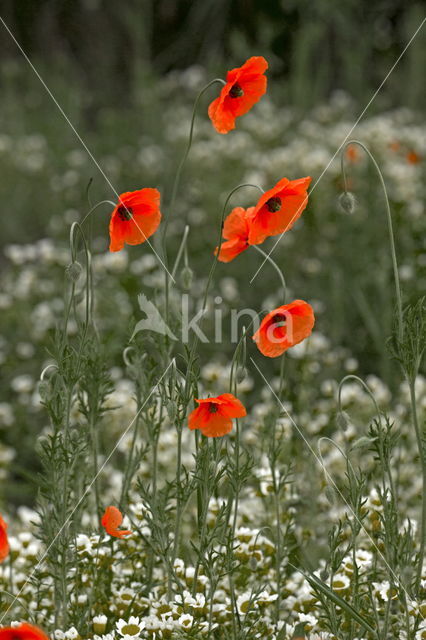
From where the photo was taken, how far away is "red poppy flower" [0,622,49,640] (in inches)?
48.3

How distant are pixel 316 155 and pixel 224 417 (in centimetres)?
303

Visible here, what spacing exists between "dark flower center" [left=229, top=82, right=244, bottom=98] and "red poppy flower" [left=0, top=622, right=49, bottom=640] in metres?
1.01

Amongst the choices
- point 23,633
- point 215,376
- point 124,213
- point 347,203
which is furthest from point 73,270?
point 215,376

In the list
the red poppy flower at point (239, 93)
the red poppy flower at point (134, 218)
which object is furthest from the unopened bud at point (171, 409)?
the red poppy flower at point (239, 93)

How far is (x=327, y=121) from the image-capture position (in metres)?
5.48

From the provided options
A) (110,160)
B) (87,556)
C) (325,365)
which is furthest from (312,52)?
(87,556)

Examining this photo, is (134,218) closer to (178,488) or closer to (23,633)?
(178,488)

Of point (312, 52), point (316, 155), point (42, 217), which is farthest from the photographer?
point (312, 52)

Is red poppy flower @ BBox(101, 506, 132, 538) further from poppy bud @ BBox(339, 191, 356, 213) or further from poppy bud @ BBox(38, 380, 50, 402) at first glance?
poppy bud @ BBox(339, 191, 356, 213)

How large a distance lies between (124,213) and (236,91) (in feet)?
1.05

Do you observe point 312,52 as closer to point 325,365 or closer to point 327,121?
point 327,121

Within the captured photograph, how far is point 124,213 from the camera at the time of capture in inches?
64.8

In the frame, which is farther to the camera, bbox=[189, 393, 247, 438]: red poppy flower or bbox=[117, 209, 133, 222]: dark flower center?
bbox=[117, 209, 133, 222]: dark flower center

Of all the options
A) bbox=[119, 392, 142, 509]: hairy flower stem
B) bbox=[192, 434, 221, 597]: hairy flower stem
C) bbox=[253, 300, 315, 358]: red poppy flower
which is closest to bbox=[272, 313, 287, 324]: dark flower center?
bbox=[253, 300, 315, 358]: red poppy flower
